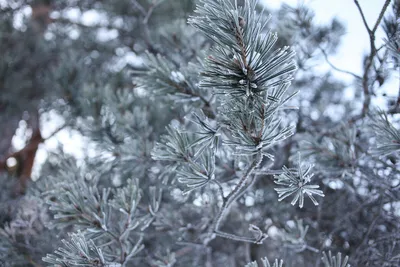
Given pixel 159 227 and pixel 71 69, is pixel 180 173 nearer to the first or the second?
pixel 159 227

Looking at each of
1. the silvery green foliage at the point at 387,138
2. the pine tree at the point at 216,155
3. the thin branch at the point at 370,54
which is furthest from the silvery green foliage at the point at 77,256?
the thin branch at the point at 370,54

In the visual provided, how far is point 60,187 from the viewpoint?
3.07 feet

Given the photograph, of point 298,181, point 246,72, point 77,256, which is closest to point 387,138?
point 298,181

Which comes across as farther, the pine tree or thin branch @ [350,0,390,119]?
thin branch @ [350,0,390,119]

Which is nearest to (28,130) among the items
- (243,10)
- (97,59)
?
(97,59)

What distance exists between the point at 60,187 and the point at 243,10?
25.2 inches

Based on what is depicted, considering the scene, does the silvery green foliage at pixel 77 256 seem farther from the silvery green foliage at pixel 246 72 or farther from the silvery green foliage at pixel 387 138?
the silvery green foliage at pixel 387 138

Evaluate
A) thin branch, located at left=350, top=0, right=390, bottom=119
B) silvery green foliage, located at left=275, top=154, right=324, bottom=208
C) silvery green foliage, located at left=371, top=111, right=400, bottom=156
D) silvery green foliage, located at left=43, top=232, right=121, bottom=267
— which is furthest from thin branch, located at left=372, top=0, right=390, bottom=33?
silvery green foliage, located at left=43, top=232, right=121, bottom=267

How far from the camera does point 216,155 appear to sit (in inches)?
37.5

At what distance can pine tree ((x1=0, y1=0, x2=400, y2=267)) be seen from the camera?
67 cm

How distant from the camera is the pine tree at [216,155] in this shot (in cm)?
67

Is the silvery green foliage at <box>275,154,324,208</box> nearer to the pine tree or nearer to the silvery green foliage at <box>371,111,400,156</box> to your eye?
the pine tree

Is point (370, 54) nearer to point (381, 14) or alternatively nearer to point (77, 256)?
point (381, 14)

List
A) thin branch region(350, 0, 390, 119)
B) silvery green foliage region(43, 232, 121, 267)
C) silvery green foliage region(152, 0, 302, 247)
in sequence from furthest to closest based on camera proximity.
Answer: thin branch region(350, 0, 390, 119) < silvery green foliage region(43, 232, 121, 267) < silvery green foliage region(152, 0, 302, 247)
